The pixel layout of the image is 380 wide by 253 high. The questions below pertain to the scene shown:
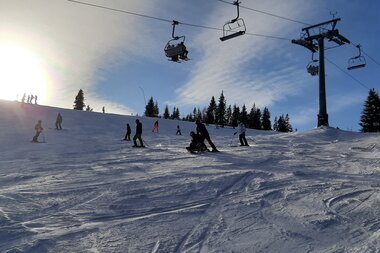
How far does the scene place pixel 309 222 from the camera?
7016 millimetres

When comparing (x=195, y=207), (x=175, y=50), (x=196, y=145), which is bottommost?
(x=195, y=207)

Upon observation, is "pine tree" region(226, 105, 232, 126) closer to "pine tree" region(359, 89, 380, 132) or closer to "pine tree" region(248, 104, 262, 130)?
"pine tree" region(248, 104, 262, 130)

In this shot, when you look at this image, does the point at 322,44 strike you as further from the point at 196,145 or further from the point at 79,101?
the point at 79,101

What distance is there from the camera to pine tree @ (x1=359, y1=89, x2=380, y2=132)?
203 feet

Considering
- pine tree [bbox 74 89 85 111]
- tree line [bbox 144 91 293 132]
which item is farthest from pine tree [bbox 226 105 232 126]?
pine tree [bbox 74 89 85 111]

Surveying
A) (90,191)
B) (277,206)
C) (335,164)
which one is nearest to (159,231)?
(277,206)

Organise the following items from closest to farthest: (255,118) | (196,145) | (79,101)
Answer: (196,145) → (79,101) → (255,118)

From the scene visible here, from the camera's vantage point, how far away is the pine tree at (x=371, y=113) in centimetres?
6197

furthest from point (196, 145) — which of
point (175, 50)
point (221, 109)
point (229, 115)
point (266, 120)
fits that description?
point (229, 115)

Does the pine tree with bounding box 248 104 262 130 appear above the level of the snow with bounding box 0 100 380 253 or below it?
above

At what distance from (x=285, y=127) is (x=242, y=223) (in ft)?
406

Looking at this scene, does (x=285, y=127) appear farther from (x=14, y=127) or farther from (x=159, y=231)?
(x=159, y=231)

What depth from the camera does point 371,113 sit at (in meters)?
62.9

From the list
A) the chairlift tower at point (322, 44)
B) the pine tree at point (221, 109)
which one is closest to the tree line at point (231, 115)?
the pine tree at point (221, 109)
